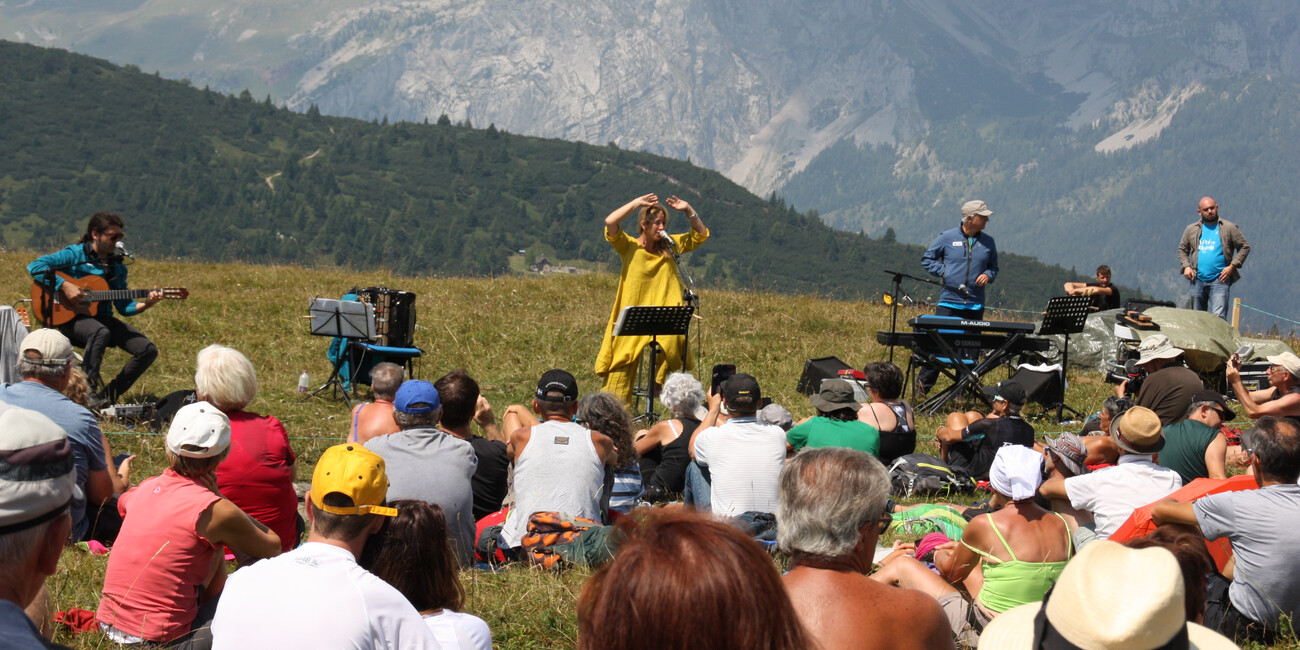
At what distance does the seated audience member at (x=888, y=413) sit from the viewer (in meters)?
7.68

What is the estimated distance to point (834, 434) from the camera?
6703 millimetres

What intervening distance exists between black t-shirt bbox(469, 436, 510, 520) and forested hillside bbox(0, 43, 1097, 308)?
124m

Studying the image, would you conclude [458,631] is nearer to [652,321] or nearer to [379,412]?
[379,412]

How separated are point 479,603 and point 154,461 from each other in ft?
15.0

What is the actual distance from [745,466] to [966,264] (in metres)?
6.27

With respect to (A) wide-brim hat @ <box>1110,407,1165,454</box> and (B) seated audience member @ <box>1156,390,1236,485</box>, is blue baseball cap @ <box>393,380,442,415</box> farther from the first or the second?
(B) seated audience member @ <box>1156,390,1236,485</box>

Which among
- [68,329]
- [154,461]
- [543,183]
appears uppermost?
[543,183]

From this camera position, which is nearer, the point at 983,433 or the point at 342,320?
the point at 983,433

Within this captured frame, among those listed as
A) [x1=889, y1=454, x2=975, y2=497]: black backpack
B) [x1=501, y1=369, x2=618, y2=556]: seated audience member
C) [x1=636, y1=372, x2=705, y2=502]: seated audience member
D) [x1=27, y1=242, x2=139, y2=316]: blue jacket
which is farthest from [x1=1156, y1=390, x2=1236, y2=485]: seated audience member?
[x1=27, y1=242, x2=139, y2=316]: blue jacket

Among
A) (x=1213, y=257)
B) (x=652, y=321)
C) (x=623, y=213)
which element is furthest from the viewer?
(x=1213, y=257)

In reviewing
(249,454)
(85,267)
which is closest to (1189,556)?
(249,454)

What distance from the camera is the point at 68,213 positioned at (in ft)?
446

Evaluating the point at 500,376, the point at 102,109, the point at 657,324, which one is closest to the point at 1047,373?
the point at 657,324

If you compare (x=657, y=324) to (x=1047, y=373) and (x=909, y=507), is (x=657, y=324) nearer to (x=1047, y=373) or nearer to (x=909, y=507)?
(x=909, y=507)
